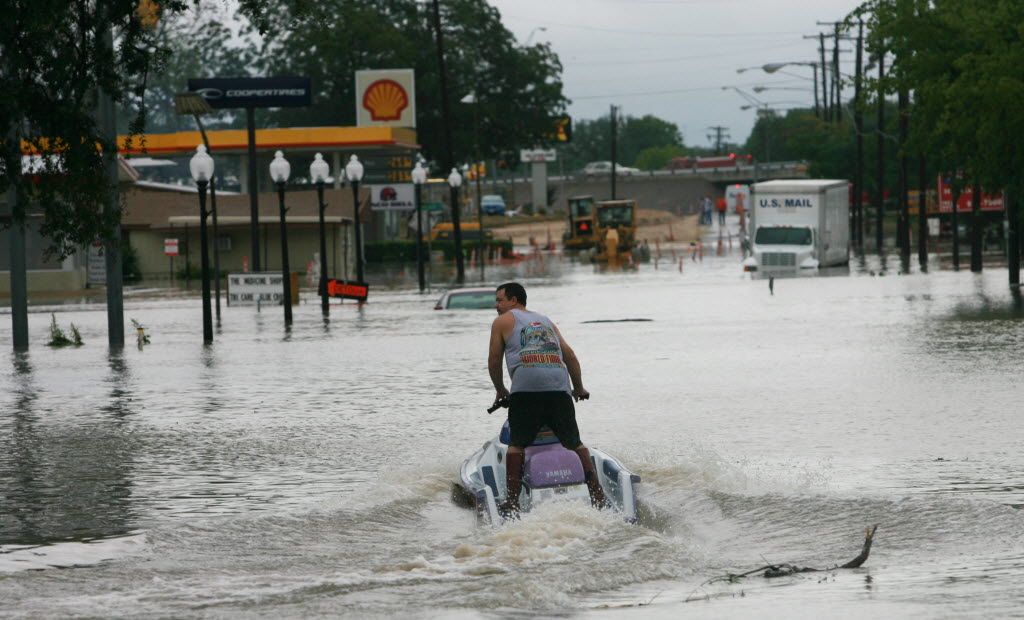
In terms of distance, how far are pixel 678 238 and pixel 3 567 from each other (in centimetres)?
10450

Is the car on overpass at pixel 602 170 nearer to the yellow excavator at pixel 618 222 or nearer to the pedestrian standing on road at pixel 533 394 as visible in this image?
the yellow excavator at pixel 618 222

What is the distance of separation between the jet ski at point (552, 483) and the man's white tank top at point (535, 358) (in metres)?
0.40

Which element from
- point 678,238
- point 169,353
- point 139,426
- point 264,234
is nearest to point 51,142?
point 139,426

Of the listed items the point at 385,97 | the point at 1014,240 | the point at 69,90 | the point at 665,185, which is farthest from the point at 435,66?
the point at 69,90

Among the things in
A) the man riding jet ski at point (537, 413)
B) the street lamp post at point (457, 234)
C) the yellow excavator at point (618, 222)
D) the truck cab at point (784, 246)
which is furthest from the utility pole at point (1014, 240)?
the yellow excavator at point (618, 222)

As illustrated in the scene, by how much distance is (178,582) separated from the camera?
9898 mm

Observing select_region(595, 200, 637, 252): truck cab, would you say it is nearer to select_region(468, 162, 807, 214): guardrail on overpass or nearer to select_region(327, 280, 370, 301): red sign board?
select_region(327, 280, 370, 301): red sign board

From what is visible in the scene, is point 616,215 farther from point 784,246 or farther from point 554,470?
point 554,470

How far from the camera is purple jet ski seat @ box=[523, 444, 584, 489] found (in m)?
11.5

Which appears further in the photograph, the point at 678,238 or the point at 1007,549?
the point at 678,238

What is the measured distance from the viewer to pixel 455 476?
13938 millimetres

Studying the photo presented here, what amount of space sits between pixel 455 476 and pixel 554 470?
253cm

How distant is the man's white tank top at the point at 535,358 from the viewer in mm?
11742

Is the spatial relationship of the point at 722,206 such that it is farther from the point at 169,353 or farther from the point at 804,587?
the point at 804,587
